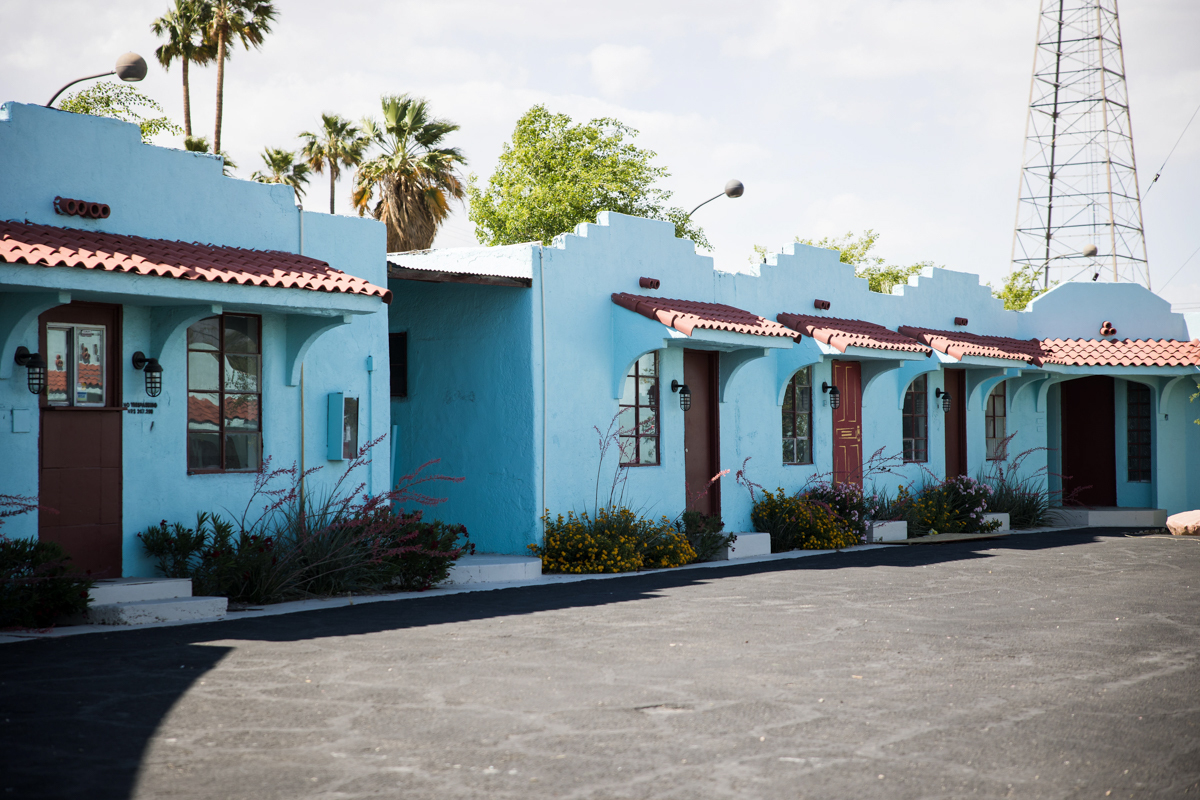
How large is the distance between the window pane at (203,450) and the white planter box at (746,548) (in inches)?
264

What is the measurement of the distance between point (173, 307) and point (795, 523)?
9.23 metres

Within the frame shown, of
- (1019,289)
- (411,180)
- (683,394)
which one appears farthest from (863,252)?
(683,394)

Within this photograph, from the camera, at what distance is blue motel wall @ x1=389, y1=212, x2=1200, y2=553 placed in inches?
535

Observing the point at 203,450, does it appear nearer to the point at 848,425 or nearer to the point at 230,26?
the point at 848,425

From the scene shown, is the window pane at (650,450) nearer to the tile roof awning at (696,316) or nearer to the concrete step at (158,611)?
→ the tile roof awning at (696,316)

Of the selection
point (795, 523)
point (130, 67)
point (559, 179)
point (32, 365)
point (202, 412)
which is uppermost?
point (559, 179)

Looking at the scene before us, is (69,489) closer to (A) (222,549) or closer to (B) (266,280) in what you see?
(A) (222,549)

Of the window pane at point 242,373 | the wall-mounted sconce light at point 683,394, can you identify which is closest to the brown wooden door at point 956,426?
the wall-mounted sconce light at point 683,394

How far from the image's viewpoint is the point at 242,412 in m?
10.9

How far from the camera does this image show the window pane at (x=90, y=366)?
9.72m

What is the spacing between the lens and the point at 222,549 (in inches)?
397

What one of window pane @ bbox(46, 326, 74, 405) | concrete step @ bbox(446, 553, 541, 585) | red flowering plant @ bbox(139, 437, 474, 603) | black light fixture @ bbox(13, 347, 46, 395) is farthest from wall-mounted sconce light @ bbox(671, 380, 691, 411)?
black light fixture @ bbox(13, 347, 46, 395)

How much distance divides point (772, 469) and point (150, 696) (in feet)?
37.8

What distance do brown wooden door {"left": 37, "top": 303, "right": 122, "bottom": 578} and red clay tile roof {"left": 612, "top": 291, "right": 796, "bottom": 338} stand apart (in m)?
6.31
